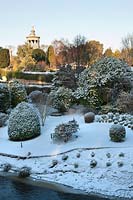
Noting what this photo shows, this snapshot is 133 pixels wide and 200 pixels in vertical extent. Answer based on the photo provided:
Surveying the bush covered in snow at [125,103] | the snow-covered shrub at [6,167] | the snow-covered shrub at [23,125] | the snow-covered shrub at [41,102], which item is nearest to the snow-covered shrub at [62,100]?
the snow-covered shrub at [41,102]

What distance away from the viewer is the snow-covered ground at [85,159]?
41.0 ft

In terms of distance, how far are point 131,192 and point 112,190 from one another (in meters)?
0.60

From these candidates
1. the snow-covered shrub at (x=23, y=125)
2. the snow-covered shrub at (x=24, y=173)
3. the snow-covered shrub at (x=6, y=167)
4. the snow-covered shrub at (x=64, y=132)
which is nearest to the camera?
the snow-covered shrub at (x=24, y=173)

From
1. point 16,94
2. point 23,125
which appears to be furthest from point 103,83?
point 23,125

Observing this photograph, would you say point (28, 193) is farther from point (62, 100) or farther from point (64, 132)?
point (62, 100)

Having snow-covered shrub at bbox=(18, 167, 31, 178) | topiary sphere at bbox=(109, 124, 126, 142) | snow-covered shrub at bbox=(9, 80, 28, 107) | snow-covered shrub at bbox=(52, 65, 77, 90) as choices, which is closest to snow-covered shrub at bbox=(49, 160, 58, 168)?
snow-covered shrub at bbox=(18, 167, 31, 178)

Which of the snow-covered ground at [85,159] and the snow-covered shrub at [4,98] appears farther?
the snow-covered shrub at [4,98]

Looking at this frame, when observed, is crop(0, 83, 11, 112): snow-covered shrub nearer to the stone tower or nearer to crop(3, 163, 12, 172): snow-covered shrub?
crop(3, 163, 12, 172): snow-covered shrub

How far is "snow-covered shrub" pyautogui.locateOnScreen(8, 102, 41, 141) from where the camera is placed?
1667 centimetres

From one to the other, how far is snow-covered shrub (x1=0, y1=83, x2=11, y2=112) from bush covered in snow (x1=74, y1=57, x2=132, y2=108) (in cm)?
377

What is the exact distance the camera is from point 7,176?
14078mm

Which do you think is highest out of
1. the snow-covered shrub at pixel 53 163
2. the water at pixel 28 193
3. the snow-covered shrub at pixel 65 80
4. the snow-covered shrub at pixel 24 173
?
the snow-covered shrub at pixel 65 80

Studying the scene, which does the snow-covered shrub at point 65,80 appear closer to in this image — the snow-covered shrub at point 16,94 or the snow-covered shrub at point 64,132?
the snow-covered shrub at point 16,94

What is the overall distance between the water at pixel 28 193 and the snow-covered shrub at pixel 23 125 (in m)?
3.73
